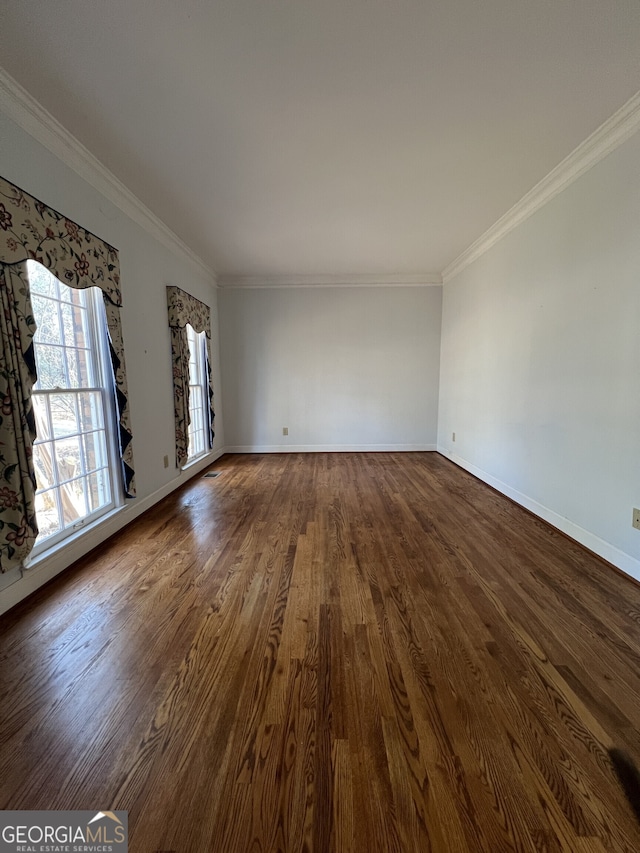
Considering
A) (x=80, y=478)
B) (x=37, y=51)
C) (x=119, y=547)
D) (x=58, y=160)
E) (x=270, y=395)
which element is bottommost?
(x=119, y=547)

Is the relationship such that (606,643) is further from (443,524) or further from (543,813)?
(443,524)

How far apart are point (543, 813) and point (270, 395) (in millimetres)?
4799

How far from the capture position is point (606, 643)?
147 centimetres

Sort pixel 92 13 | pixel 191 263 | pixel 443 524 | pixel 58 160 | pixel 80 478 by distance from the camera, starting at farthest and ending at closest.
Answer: pixel 191 263 < pixel 443 524 < pixel 80 478 < pixel 58 160 < pixel 92 13

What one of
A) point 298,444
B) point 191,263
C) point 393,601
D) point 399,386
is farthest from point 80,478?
point 399,386

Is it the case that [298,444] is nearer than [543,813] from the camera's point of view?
No

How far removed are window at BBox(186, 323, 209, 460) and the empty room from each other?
0.72m

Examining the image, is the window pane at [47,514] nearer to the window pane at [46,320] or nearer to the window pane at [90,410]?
the window pane at [90,410]

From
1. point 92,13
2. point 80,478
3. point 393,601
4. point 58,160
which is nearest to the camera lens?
point 92,13

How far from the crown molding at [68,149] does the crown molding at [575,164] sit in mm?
3212

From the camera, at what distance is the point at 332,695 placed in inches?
47.8

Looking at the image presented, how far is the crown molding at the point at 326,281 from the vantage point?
494 cm

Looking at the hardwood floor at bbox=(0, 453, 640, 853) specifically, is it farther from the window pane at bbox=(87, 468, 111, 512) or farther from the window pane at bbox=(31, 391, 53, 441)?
the window pane at bbox=(31, 391, 53, 441)

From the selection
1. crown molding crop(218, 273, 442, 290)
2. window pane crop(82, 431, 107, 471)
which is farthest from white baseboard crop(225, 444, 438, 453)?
window pane crop(82, 431, 107, 471)
